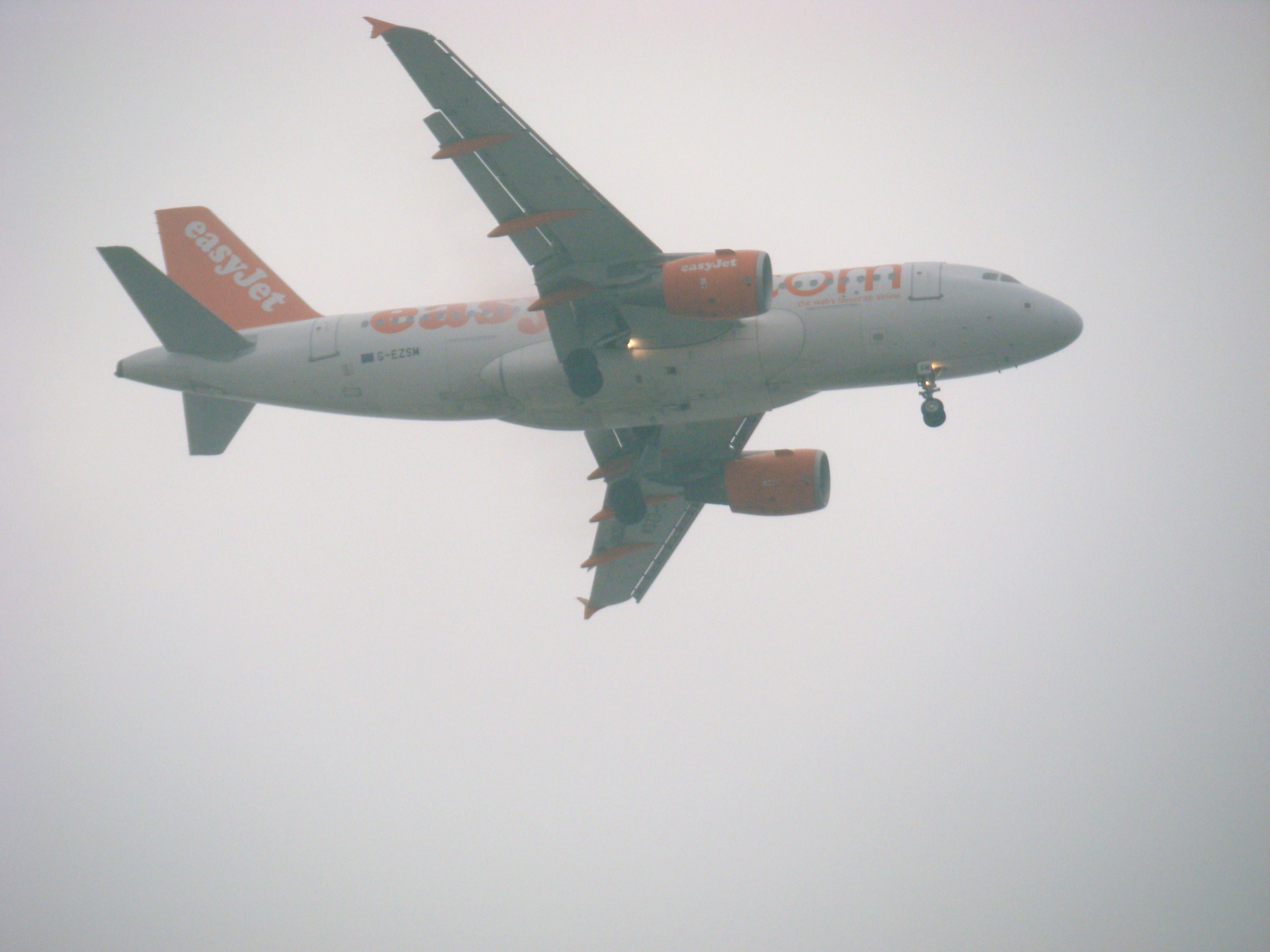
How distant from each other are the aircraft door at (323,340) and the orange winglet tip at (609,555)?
412 inches

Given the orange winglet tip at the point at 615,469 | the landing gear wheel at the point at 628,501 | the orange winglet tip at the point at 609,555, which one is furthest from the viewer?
the orange winglet tip at the point at 609,555

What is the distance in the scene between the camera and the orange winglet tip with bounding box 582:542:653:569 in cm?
3847

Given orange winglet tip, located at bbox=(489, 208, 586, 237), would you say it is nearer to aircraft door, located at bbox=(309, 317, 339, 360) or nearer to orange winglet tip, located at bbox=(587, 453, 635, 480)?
aircraft door, located at bbox=(309, 317, 339, 360)

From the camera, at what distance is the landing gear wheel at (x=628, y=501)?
35781 mm

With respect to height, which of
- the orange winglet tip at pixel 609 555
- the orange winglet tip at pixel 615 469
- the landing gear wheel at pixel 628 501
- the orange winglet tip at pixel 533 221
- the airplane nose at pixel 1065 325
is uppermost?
the orange winglet tip at pixel 533 221

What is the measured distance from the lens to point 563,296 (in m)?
30.1

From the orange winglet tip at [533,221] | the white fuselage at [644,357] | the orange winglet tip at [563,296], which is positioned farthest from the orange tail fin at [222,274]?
the orange winglet tip at [533,221]

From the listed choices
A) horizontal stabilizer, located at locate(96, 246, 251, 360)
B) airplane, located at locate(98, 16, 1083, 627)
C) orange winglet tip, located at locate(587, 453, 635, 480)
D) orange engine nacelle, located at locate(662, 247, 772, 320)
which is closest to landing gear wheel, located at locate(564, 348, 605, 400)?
airplane, located at locate(98, 16, 1083, 627)

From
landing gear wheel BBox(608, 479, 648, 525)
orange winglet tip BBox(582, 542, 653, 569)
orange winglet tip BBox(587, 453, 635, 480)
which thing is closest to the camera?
landing gear wheel BBox(608, 479, 648, 525)

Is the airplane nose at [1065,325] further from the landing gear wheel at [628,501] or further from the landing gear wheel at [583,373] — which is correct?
the landing gear wheel at [628,501]

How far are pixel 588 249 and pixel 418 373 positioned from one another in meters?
5.73

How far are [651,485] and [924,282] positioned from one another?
11709mm

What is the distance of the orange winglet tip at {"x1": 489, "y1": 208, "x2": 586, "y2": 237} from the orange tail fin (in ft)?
28.5

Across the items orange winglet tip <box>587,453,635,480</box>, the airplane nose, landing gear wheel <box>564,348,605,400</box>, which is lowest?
orange winglet tip <box>587,453,635,480</box>
